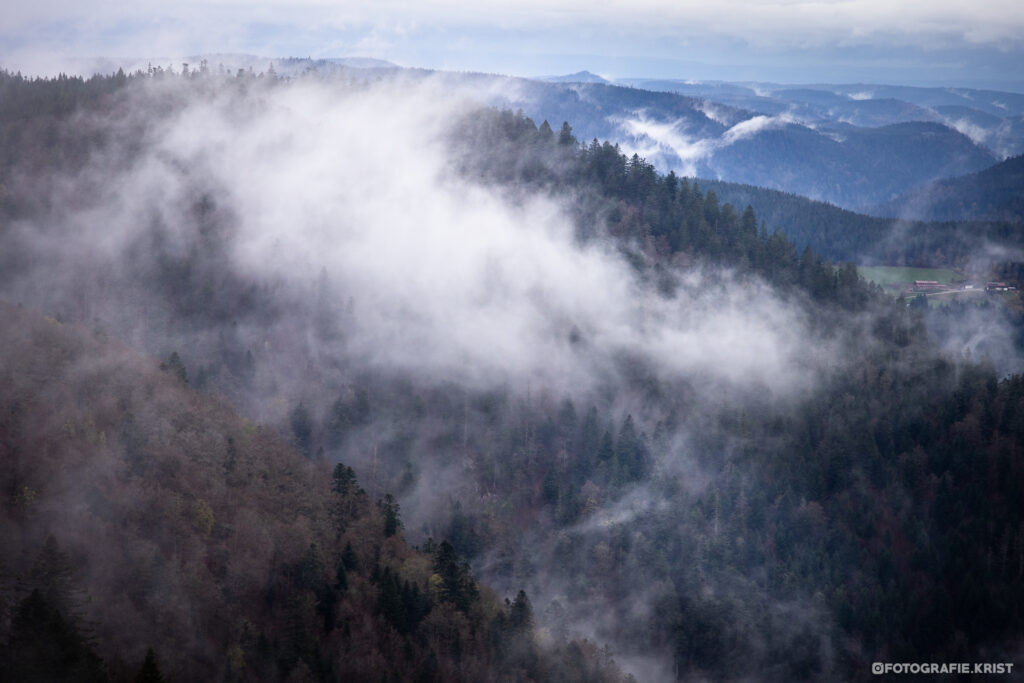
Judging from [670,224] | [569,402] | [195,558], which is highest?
[670,224]

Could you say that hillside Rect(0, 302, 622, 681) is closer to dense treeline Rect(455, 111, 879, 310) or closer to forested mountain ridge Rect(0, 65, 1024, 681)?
forested mountain ridge Rect(0, 65, 1024, 681)

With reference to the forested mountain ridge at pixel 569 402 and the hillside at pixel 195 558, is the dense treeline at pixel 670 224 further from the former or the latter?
the hillside at pixel 195 558

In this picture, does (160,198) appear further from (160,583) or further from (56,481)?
(160,583)

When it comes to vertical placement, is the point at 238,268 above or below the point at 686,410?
above

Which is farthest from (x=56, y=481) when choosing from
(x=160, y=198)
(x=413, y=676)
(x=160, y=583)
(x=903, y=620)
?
(x=160, y=198)

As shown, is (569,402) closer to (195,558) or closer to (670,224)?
(670,224)

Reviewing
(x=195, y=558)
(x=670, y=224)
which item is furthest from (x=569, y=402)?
(x=195, y=558)

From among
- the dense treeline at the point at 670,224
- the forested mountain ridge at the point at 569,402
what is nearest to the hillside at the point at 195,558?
the forested mountain ridge at the point at 569,402

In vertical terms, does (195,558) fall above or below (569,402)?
above
